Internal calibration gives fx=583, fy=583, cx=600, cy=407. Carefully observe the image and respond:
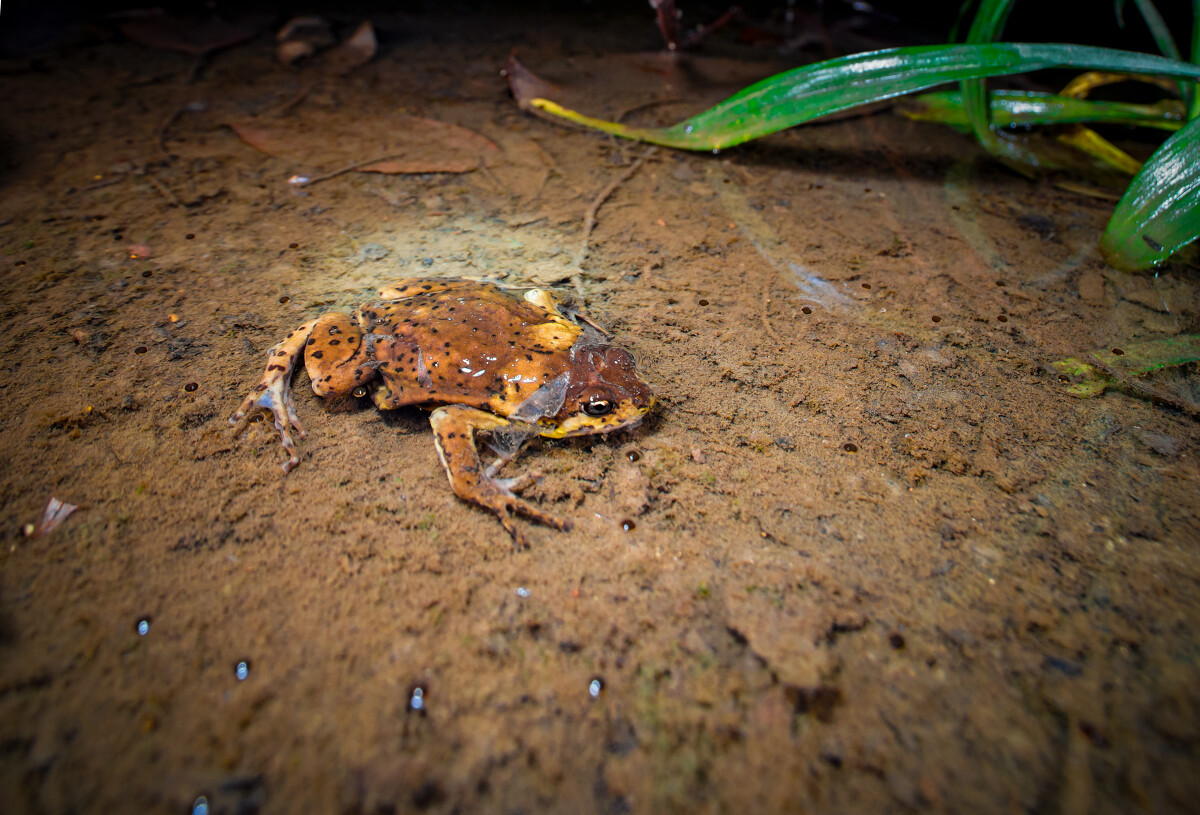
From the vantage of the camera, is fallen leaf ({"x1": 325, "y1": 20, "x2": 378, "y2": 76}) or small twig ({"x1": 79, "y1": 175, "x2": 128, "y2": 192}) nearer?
small twig ({"x1": 79, "y1": 175, "x2": 128, "y2": 192})

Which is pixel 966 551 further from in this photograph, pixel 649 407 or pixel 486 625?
pixel 486 625

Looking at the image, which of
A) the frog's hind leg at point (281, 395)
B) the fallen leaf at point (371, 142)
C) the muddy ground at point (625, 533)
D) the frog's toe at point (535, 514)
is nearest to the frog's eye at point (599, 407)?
the muddy ground at point (625, 533)

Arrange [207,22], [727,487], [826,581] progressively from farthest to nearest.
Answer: [207,22]
[727,487]
[826,581]

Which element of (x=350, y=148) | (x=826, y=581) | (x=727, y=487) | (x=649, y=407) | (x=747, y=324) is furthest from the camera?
(x=350, y=148)

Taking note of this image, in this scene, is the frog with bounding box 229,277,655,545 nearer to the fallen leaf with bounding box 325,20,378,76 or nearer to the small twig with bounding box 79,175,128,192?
the small twig with bounding box 79,175,128,192

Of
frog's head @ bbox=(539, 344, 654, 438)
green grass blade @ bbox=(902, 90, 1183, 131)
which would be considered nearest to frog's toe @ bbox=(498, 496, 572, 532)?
frog's head @ bbox=(539, 344, 654, 438)

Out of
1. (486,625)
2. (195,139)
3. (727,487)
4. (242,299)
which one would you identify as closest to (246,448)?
(242,299)
